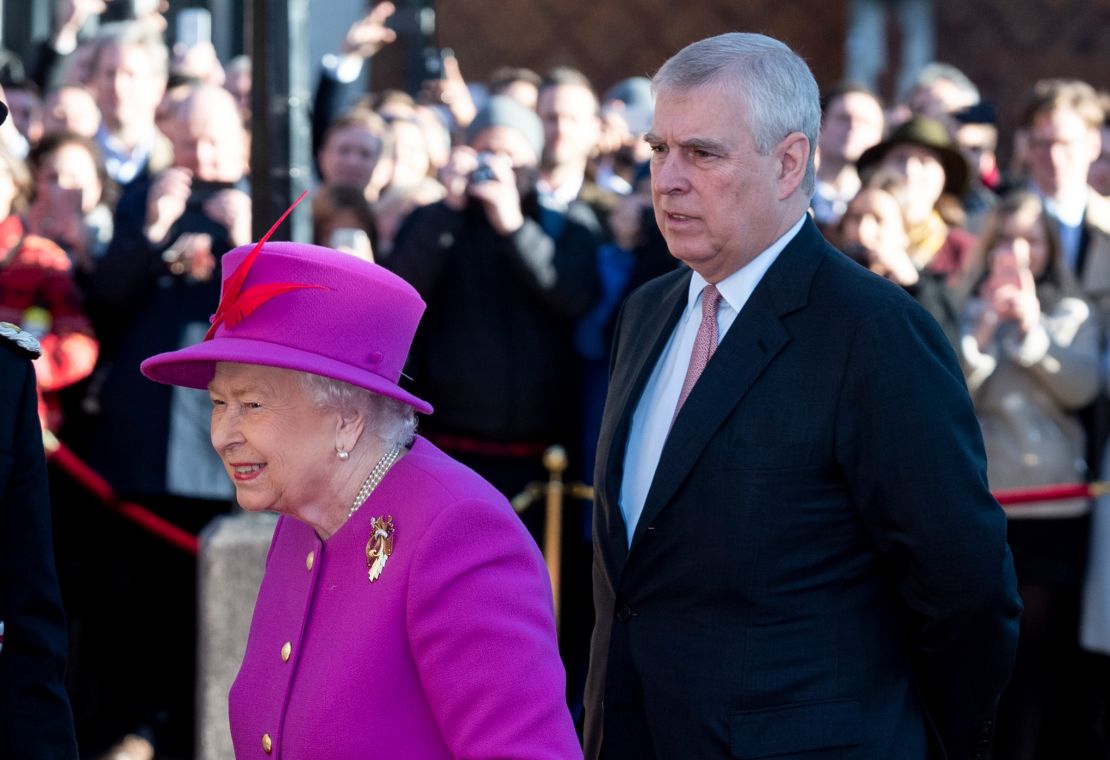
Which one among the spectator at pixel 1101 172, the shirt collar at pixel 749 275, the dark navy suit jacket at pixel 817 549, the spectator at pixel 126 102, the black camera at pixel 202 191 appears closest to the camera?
the dark navy suit jacket at pixel 817 549

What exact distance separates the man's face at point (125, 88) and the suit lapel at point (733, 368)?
19.5 ft

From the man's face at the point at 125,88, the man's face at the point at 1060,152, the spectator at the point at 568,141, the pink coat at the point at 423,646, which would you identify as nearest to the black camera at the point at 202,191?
the spectator at the point at 568,141

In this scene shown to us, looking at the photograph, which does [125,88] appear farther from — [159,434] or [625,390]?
[625,390]

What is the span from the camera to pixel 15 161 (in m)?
7.03

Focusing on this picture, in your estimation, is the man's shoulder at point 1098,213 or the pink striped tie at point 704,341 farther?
the man's shoulder at point 1098,213

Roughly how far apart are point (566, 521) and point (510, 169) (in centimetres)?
138

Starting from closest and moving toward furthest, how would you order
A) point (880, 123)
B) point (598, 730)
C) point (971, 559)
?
point (971, 559)
point (598, 730)
point (880, 123)

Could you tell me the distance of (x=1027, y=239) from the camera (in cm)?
647

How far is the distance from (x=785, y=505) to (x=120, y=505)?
4.06 m

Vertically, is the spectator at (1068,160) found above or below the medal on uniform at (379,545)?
above

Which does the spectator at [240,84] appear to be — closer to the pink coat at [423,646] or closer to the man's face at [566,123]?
the man's face at [566,123]

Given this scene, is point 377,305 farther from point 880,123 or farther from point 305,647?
point 880,123

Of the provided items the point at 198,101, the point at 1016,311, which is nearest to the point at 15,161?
the point at 198,101

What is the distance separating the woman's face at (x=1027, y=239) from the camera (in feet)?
21.1
